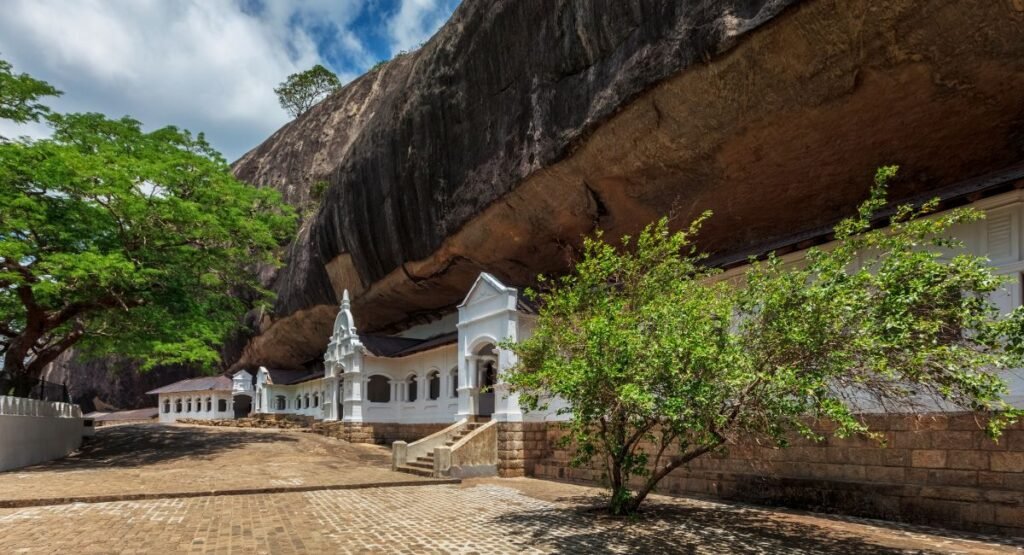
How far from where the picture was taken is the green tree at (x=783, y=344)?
6.89m

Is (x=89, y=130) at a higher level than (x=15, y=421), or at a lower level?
higher

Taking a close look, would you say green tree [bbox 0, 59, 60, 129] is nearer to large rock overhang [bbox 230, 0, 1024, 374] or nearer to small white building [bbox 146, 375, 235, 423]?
large rock overhang [bbox 230, 0, 1024, 374]

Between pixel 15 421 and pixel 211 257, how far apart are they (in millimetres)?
7095

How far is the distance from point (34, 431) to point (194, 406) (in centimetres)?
2892

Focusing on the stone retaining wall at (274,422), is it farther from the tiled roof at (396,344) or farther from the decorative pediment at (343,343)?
the tiled roof at (396,344)

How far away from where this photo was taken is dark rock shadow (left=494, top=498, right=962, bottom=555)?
7.76 metres

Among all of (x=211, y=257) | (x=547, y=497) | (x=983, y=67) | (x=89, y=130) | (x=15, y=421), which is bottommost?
(x=547, y=497)

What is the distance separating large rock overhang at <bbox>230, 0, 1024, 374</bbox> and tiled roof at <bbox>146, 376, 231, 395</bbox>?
29.6 m

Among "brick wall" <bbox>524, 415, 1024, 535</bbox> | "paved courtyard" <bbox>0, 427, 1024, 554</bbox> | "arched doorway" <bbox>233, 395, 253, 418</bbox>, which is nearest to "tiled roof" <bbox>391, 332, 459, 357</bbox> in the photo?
"paved courtyard" <bbox>0, 427, 1024, 554</bbox>

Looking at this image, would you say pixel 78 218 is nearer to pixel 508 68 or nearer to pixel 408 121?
pixel 408 121

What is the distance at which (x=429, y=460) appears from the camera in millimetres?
16469

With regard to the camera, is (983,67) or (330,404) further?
(330,404)

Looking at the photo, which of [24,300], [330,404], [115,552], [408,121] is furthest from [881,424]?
[330,404]

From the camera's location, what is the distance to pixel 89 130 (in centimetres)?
1903
